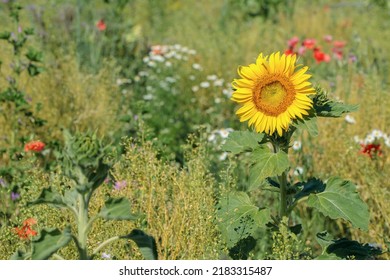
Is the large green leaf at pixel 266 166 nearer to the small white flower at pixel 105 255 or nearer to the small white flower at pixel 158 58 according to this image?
the small white flower at pixel 105 255

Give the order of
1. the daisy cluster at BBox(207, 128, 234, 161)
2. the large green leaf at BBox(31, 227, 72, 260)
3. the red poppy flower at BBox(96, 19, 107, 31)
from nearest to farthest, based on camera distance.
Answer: the large green leaf at BBox(31, 227, 72, 260) → the daisy cluster at BBox(207, 128, 234, 161) → the red poppy flower at BBox(96, 19, 107, 31)

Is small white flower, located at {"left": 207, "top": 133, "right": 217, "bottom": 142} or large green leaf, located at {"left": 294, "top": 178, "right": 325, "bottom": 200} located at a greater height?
large green leaf, located at {"left": 294, "top": 178, "right": 325, "bottom": 200}

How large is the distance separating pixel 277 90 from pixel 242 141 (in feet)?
0.86

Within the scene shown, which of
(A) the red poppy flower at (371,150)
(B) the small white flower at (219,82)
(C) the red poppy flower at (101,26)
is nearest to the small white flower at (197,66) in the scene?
(B) the small white flower at (219,82)

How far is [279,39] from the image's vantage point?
23.0ft

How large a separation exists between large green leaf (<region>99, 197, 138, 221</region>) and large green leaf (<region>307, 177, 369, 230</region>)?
2.64ft

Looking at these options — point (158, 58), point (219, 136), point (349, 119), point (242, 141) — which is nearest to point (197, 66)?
point (158, 58)

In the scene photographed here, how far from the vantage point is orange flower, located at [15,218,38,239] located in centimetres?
274

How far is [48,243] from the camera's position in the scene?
6.77 feet

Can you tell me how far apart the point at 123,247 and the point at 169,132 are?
7.72ft

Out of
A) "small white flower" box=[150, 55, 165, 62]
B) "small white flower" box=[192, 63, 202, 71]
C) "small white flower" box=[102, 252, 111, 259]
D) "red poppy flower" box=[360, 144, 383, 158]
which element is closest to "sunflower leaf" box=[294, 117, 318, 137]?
"small white flower" box=[102, 252, 111, 259]

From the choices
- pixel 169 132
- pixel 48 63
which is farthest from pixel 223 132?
pixel 48 63

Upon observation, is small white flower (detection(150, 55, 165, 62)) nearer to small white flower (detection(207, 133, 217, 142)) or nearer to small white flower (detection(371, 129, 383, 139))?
small white flower (detection(207, 133, 217, 142))
